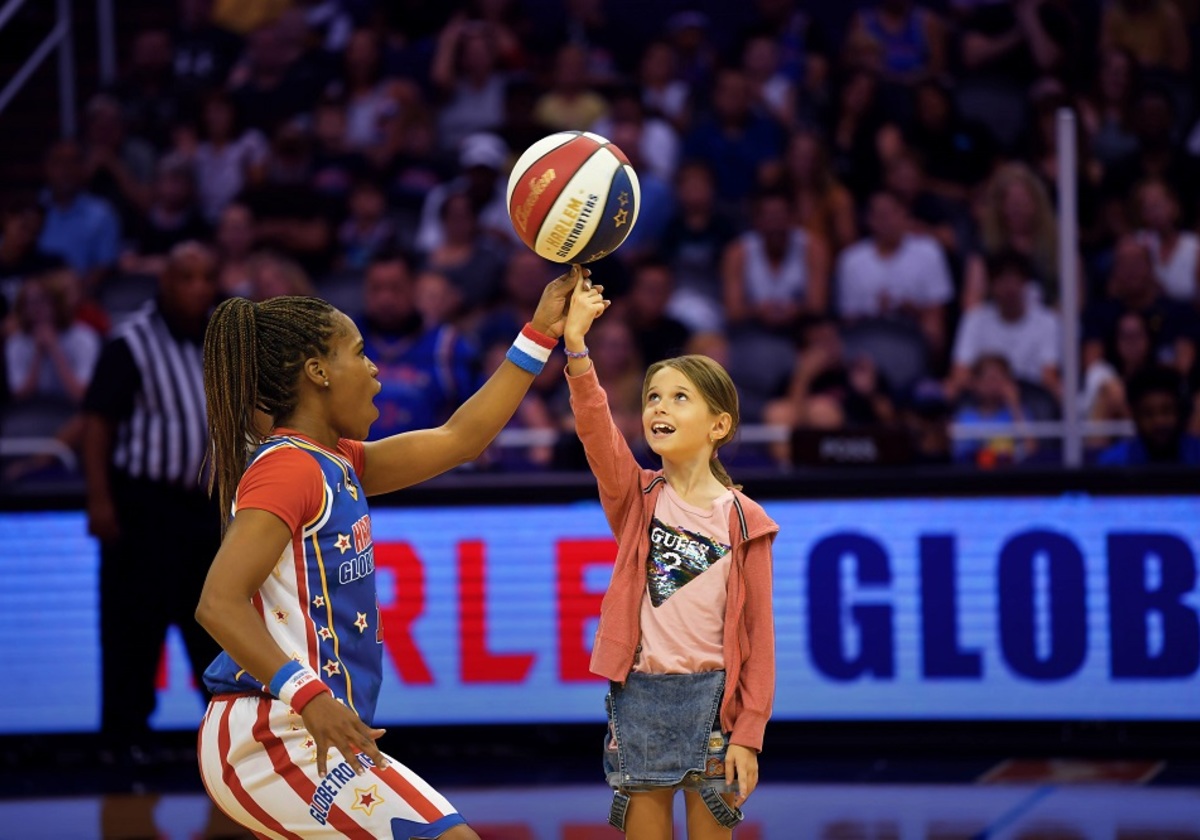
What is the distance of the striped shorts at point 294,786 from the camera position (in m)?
3.55

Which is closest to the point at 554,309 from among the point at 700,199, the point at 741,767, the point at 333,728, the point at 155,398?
the point at 741,767

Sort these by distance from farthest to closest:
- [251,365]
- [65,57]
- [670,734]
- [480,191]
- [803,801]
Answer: [65,57]
[480,191]
[803,801]
[670,734]
[251,365]

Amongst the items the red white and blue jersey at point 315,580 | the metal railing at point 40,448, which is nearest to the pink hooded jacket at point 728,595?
the red white and blue jersey at point 315,580

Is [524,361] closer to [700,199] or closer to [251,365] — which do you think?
[251,365]

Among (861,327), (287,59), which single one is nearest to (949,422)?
(861,327)

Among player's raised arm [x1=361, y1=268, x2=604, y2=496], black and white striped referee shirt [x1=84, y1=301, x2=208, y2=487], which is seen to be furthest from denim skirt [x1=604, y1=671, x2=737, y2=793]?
black and white striped referee shirt [x1=84, y1=301, x2=208, y2=487]

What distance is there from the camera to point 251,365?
389 cm

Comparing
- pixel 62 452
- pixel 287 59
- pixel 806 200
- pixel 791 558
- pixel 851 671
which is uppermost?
pixel 287 59

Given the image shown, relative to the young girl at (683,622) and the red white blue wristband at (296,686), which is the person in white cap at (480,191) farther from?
the red white blue wristband at (296,686)

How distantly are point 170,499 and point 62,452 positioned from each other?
1.86 m

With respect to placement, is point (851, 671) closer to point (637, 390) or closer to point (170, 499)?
point (637, 390)

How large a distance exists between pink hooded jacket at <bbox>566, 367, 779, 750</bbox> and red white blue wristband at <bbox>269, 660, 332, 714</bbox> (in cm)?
118

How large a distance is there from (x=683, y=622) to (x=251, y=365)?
52.7 inches

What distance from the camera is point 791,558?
25.6 feet
